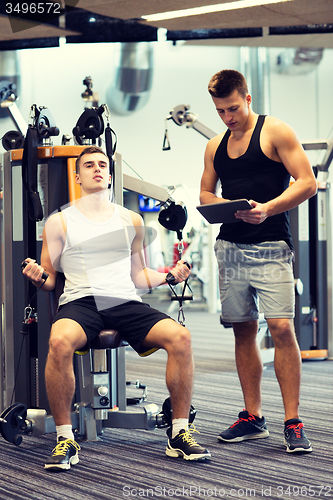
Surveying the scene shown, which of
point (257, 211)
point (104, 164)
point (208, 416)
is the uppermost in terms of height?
point (104, 164)

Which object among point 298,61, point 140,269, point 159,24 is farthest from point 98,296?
point 298,61

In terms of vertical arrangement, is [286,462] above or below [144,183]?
below

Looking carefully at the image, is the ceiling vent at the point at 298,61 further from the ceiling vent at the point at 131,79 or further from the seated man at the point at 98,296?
the seated man at the point at 98,296

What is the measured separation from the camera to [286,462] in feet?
6.26

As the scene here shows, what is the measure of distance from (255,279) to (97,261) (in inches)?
25.6

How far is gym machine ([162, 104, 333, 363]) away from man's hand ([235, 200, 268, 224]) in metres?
2.32

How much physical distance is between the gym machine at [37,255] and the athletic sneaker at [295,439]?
0.64m

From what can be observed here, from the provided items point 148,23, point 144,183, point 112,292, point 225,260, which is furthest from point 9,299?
point 148,23

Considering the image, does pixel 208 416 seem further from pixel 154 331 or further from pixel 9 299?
pixel 9 299

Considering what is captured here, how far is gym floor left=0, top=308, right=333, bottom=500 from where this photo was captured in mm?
1649

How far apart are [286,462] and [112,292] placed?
35.8 inches

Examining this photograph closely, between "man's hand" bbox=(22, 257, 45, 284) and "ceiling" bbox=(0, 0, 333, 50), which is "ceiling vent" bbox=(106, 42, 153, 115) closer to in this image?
"ceiling" bbox=(0, 0, 333, 50)

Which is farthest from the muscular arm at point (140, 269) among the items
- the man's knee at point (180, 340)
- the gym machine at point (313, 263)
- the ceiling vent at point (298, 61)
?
the ceiling vent at point (298, 61)

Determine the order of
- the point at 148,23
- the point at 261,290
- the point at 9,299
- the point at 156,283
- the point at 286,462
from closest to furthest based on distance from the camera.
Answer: the point at 286,462 → the point at 261,290 → the point at 156,283 → the point at 9,299 → the point at 148,23
